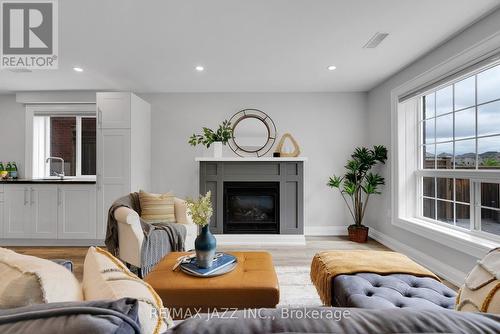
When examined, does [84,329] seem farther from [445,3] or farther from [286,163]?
[286,163]

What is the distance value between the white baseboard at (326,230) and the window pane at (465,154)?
6.99 feet

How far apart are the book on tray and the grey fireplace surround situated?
217 centimetres

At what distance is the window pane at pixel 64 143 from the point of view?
176 inches

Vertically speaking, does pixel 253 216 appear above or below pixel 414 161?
below

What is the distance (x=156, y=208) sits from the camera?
10.5 ft

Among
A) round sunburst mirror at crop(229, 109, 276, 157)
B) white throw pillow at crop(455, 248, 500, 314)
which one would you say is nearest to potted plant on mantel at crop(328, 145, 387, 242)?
round sunburst mirror at crop(229, 109, 276, 157)

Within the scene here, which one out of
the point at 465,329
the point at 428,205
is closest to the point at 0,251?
the point at 465,329

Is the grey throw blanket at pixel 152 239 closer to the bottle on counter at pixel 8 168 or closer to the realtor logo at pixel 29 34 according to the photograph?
the realtor logo at pixel 29 34

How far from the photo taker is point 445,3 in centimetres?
204

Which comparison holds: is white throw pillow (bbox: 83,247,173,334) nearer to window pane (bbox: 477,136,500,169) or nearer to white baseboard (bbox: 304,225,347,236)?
window pane (bbox: 477,136,500,169)

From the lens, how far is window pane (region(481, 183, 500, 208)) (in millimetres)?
2334

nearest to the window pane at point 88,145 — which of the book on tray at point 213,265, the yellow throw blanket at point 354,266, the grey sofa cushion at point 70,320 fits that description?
the book on tray at point 213,265

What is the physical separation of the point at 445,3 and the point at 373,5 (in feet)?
1.84

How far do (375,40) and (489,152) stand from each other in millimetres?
1507
